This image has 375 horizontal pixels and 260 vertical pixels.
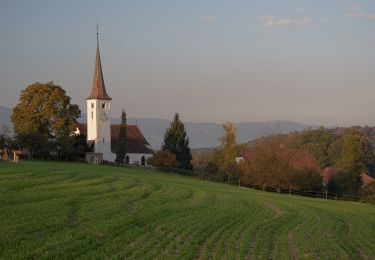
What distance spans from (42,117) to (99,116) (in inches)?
735

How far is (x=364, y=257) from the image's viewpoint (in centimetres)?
1620

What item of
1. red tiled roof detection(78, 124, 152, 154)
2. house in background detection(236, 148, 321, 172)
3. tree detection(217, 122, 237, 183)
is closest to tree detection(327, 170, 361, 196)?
house in background detection(236, 148, 321, 172)

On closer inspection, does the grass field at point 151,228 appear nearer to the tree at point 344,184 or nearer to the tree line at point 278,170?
the tree line at point 278,170

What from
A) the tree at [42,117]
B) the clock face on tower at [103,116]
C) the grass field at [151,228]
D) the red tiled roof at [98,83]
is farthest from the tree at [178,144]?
the grass field at [151,228]

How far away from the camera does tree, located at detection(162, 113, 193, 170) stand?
284 ft

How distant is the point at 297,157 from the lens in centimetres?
8162

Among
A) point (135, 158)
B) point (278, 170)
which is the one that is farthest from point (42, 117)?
point (278, 170)

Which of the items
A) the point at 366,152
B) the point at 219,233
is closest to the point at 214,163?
the point at 366,152

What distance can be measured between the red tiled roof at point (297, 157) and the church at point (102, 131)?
18.1 meters

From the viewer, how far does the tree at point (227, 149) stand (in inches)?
2994

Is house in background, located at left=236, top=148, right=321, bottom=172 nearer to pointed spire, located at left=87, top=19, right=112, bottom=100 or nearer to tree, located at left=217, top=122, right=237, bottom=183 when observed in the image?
tree, located at left=217, top=122, right=237, bottom=183

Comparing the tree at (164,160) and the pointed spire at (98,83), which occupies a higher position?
the pointed spire at (98,83)

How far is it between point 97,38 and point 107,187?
69.3 m

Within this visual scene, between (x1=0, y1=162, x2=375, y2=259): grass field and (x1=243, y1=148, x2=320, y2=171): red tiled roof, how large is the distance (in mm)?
39156
